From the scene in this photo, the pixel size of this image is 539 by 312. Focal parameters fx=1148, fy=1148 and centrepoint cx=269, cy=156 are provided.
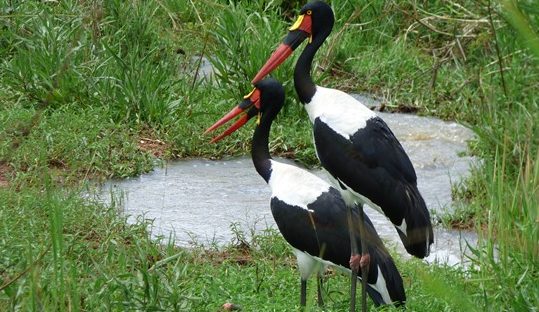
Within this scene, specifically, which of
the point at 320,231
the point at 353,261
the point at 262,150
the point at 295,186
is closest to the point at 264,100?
the point at 262,150

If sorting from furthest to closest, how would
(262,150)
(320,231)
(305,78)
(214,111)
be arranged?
(214,111) → (262,150) → (305,78) → (320,231)

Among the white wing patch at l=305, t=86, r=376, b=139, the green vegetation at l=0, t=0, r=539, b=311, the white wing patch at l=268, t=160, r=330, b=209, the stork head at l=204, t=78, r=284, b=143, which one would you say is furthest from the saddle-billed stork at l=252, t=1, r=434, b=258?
the stork head at l=204, t=78, r=284, b=143

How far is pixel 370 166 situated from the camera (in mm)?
4586

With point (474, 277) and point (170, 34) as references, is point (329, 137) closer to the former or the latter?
point (474, 277)

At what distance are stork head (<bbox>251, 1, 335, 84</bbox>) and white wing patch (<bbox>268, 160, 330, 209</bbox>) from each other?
2.27ft

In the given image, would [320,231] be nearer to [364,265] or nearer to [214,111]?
[364,265]

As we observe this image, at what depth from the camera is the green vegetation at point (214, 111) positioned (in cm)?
442

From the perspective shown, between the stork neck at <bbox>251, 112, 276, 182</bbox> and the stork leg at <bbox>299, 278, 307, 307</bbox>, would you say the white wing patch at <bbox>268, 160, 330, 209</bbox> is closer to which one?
the stork neck at <bbox>251, 112, 276, 182</bbox>

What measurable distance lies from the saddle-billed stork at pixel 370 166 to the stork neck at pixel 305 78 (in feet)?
0.29

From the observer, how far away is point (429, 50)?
26.1 feet

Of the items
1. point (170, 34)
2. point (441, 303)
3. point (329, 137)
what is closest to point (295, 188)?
point (329, 137)

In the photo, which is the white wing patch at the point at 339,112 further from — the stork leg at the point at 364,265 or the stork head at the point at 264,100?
the stork head at the point at 264,100

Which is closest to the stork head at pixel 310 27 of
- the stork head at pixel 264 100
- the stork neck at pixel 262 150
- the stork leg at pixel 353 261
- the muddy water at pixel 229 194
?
the stork head at pixel 264 100

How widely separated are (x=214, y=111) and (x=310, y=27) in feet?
4.85
